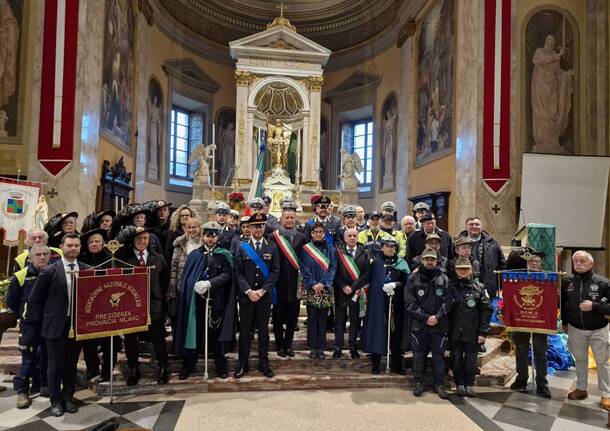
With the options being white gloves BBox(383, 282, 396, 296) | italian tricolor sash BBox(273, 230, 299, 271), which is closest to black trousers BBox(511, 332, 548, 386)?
white gloves BBox(383, 282, 396, 296)

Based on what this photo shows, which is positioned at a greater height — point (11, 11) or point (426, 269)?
point (11, 11)

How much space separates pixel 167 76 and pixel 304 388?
1314cm

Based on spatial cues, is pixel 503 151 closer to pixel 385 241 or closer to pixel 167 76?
pixel 385 241

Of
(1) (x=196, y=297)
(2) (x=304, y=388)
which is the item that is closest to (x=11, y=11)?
(1) (x=196, y=297)

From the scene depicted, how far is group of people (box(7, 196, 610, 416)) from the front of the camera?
3.91 meters

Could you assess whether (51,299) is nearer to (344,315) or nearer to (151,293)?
(151,293)

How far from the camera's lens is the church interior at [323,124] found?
4320 mm

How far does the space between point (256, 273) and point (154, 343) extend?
4.35 feet

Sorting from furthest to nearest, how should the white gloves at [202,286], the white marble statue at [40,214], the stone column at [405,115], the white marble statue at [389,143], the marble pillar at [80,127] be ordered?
the white marble statue at [389,143] < the stone column at [405,115] < the marble pillar at [80,127] < the white marble statue at [40,214] < the white gloves at [202,286]

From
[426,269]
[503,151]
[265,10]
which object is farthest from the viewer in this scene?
[265,10]

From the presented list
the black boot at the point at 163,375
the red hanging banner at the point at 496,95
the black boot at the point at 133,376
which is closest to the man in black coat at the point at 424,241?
the black boot at the point at 163,375

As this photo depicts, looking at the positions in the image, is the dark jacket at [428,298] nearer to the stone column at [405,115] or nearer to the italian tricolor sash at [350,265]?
the italian tricolor sash at [350,265]

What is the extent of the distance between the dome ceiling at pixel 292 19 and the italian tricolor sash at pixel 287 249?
1199cm

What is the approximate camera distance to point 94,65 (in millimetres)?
8781
